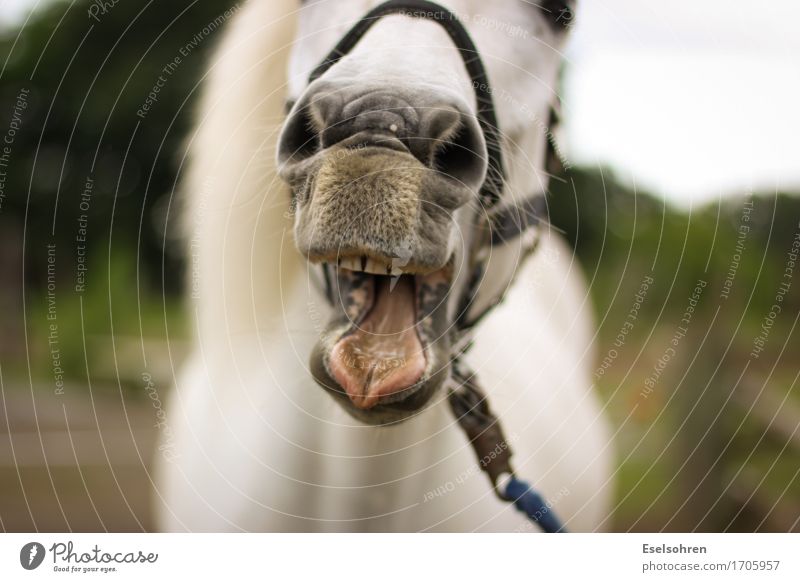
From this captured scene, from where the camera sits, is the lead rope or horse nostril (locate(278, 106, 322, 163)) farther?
the lead rope

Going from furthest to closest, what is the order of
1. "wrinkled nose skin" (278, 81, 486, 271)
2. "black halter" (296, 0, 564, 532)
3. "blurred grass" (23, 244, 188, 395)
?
1. "blurred grass" (23, 244, 188, 395)
2. "black halter" (296, 0, 564, 532)
3. "wrinkled nose skin" (278, 81, 486, 271)

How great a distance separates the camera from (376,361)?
580 millimetres

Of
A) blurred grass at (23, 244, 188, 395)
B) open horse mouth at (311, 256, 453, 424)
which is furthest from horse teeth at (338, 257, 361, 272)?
blurred grass at (23, 244, 188, 395)

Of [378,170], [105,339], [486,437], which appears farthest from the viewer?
[105,339]

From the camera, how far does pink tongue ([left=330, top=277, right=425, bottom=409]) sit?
1.88 ft

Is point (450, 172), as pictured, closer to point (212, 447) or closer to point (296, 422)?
point (296, 422)

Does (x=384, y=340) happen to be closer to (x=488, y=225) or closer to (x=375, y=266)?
(x=375, y=266)

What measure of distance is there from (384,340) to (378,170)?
0.15m

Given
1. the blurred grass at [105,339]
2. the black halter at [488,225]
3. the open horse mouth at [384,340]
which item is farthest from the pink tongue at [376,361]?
the blurred grass at [105,339]

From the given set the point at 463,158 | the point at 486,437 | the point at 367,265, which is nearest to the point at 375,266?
the point at 367,265

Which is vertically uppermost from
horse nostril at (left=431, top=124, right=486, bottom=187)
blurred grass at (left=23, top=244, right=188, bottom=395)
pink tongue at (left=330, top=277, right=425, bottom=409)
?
horse nostril at (left=431, top=124, right=486, bottom=187)

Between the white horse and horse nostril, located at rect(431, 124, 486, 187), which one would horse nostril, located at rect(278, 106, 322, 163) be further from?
horse nostril, located at rect(431, 124, 486, 187)

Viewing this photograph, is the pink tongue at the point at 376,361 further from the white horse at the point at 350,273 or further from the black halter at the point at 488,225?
the black halter at the point at 488,225

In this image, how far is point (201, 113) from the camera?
87cm
